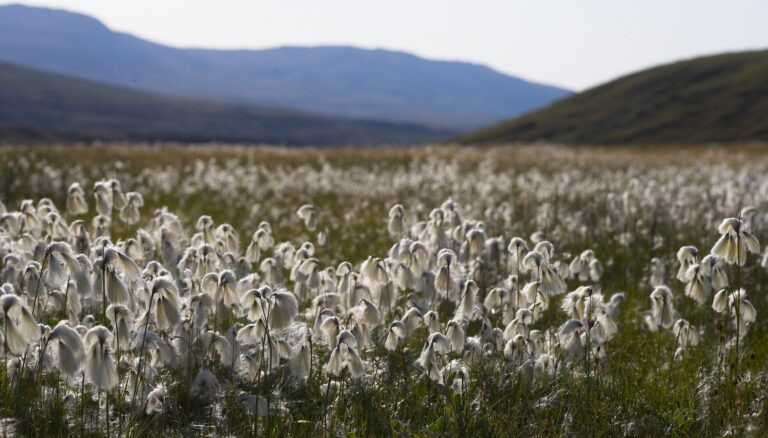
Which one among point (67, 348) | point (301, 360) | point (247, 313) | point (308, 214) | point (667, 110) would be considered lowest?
point (301, 360)

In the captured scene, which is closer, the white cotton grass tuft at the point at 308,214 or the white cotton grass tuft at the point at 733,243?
the white cotton grass tuft at the point at 733,243

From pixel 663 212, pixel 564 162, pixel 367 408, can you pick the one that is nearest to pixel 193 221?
pixel 663 212

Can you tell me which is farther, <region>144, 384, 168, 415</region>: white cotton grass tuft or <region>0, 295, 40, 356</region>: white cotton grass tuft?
<region>144, 384, 168, 415</region>: white cotton grass tuft

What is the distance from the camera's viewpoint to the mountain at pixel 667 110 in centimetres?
7590

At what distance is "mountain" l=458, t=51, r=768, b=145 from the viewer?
75.9 m

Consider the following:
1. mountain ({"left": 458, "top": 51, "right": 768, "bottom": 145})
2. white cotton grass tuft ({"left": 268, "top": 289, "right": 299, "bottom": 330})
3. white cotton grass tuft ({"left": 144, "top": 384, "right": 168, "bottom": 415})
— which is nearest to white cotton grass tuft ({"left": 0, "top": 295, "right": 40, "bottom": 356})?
white cotton grass tuft ({"left": 144, "top": 384, "right": 168, "bottom": 415})

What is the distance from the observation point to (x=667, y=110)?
8438 centimetres

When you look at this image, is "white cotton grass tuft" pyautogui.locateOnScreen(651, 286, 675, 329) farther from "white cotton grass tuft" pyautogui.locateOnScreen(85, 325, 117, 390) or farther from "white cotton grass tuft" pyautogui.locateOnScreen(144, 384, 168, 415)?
"white cotton grass tuft" pyautogui.locateOnScreen(85, 325, 117, 390)

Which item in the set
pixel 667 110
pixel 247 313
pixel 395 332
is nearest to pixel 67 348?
pixel 247 313

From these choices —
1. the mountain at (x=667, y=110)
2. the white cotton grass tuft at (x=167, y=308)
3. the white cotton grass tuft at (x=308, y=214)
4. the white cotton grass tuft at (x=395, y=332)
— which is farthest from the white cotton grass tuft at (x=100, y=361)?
the mountain at (x=667, y=110)

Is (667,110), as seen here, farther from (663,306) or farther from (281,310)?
(281,310)

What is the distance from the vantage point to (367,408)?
4.18 metres

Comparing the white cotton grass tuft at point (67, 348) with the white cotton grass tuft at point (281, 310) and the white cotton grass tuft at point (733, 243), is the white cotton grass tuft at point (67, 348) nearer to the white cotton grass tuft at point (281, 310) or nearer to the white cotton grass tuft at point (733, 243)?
the white cotton grass tuft at point (281, 310)

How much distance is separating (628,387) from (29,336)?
336cm
